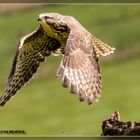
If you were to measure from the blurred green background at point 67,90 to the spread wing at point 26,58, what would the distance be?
7322 mm

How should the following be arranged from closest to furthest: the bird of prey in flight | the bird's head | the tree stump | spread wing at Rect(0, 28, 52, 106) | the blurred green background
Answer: the tree stump → the bird of prey in flight → the bird's head → spread wing at Rect(0, 28, 52, 106) → the blurred green background

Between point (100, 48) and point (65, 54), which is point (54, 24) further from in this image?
point (65, 54)

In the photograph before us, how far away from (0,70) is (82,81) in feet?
32.3

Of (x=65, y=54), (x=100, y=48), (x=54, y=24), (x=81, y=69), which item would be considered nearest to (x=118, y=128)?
(x=81, y=69)

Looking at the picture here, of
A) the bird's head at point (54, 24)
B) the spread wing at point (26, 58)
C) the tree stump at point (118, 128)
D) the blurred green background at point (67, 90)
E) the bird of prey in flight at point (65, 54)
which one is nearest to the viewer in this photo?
the tree stump at point (118, 128)

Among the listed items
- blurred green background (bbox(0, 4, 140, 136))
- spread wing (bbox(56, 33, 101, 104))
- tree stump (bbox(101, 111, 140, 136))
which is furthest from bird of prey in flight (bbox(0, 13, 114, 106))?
blurred green background (bbox(0, 4, 140, 136))

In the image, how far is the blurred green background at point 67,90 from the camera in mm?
17750

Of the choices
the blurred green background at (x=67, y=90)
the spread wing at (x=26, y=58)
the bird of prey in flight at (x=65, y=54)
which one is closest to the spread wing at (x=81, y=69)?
the bird of prey in flight at (x=65, y=54)

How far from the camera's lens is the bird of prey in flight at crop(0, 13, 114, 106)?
7840 millimetres

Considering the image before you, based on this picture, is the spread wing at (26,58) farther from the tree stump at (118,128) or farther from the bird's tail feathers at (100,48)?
the tree stump at (118,128)

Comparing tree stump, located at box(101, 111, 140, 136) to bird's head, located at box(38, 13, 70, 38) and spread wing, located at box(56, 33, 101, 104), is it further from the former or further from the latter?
bird's head, located at box(38, 13, 70, 38)

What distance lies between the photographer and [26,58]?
9656mm

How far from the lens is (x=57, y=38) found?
9.41m

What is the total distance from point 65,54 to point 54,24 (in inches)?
43.3
